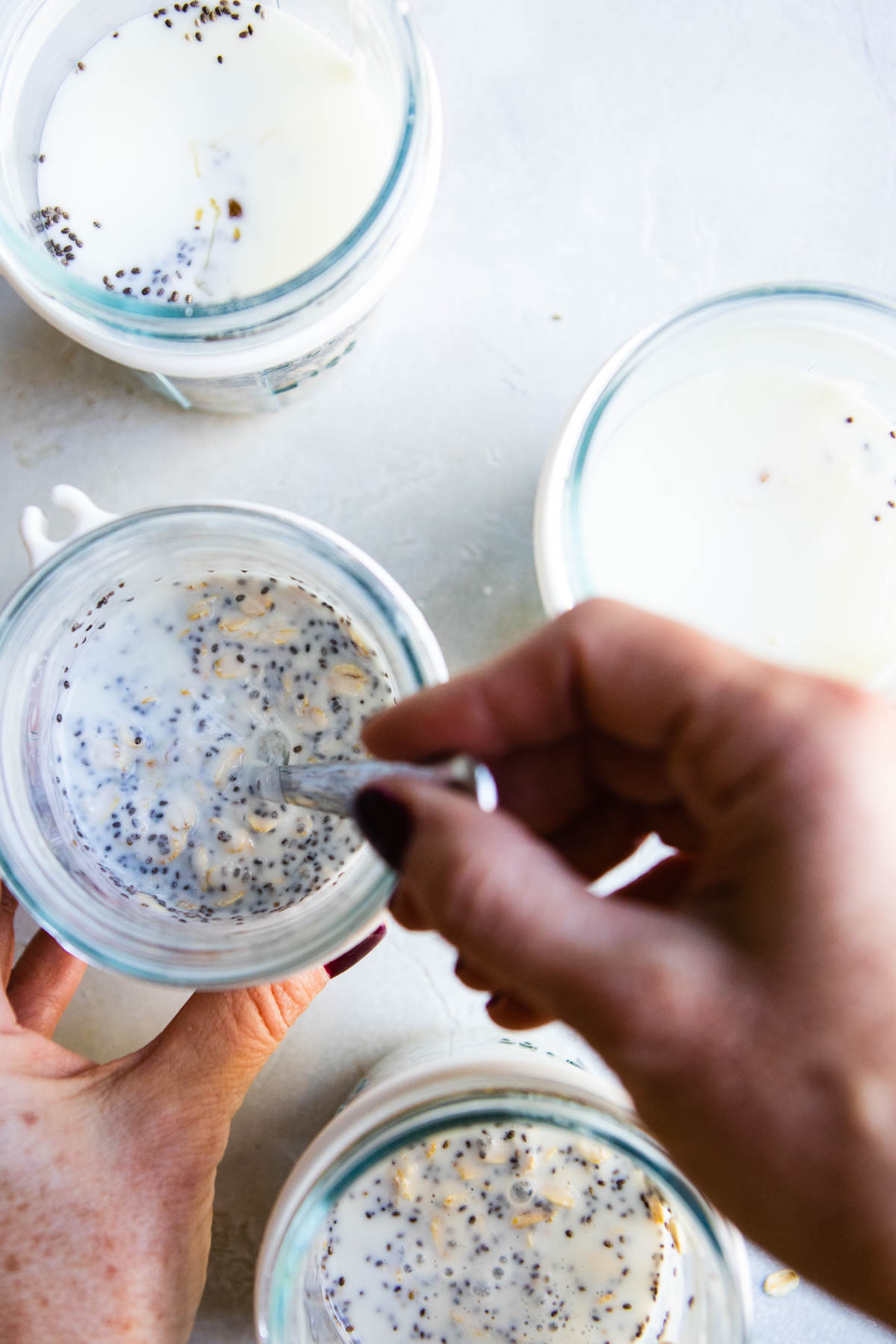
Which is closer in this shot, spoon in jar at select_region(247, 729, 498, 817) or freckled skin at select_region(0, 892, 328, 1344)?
spoon in jar at select_region(247, 729, 498, 817)

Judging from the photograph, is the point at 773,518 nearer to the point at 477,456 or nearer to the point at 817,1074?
the point at 477,456

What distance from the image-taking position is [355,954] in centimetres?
68

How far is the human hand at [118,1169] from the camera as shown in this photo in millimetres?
619

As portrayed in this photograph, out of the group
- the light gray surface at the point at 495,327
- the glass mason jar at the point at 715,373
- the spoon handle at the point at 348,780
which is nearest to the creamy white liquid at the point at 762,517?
the glass mason jar at the point at 715,373

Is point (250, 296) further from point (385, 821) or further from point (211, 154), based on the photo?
point (385, 821)

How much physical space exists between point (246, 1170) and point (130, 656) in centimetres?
39

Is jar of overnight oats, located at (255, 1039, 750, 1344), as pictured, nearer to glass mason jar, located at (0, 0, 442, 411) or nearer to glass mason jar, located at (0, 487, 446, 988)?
glass mason jar, located at (0, 487, 446, 988)

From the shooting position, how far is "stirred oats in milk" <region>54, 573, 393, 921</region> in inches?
24.6

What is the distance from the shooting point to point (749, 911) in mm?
379

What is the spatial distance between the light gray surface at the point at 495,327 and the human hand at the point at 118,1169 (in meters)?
0.12

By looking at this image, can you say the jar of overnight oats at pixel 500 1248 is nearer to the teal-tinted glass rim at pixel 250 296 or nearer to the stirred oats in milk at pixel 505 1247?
the stirred oats in milk at pixel 505 1247

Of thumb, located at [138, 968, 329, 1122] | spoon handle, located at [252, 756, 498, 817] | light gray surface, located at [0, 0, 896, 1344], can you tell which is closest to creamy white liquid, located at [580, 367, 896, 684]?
light gray surface, located at [0, 0, 896, 1344]

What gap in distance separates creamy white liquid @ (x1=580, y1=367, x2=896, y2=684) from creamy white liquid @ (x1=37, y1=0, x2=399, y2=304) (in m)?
0.24

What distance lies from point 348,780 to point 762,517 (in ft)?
1.14
